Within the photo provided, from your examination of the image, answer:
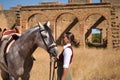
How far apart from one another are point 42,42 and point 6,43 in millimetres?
1192

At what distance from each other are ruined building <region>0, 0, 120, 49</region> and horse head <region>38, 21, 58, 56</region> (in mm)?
19857

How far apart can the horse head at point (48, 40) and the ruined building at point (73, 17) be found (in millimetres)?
19857

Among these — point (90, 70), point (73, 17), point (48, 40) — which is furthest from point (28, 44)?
point (73, 17)

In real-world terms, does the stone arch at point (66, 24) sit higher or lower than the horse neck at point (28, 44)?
lower

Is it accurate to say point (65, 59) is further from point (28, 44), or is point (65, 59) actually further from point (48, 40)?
point (28, 44)

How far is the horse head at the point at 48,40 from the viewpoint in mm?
5191

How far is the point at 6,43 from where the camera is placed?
6.31 meters

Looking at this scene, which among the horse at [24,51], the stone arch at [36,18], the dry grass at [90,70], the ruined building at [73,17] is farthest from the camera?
the stone arch at [36,18]

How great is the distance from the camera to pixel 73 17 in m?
28.9

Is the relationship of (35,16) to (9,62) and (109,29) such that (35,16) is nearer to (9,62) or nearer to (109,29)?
(109,29)

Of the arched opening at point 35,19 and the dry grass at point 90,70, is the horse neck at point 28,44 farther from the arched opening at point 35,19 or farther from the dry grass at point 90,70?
the arched opening at point 35,19

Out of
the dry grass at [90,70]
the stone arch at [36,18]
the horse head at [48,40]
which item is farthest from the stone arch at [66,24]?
the horse head at [48,40]

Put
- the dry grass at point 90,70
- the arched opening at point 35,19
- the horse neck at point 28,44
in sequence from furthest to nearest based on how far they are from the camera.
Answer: the arched opening at point 35,19, the dry grass at point 90,70, the horse neck at point 28,44

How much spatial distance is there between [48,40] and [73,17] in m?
23.8
